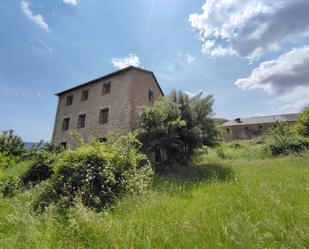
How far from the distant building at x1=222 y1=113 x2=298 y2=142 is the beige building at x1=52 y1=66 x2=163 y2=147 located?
2709 centimetres

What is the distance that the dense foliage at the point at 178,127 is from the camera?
9609 mm

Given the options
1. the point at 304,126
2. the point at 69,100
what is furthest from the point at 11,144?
the point at 304,126

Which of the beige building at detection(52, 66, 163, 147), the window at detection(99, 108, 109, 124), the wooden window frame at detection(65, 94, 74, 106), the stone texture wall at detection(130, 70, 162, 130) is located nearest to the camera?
the stone texture wall at detection(130, 70, 162, 130)

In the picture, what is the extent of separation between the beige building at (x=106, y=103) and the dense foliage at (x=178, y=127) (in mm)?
3745

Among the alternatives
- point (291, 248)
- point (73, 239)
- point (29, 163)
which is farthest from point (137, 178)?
point (29, 163)

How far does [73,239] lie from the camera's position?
252 centimetres

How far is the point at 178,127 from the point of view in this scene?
10.1 m

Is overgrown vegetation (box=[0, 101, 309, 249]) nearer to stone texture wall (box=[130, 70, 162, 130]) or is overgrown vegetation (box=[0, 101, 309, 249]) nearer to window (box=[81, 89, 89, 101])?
stone texture wall (box=[130, 70, 162, 130])

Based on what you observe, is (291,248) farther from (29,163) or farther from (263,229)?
(29,163)

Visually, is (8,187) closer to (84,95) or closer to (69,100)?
(84,95)

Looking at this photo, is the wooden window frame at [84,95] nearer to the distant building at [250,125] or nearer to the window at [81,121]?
the window at [81,121]

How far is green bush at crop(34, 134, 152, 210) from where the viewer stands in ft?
13.3

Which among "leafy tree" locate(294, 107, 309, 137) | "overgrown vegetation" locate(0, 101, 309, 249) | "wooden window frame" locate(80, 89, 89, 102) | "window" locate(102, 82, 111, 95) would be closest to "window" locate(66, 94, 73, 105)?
"wooden window frame" locate(80, 89, 89, 102)

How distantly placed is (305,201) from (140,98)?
12946 millimetres
